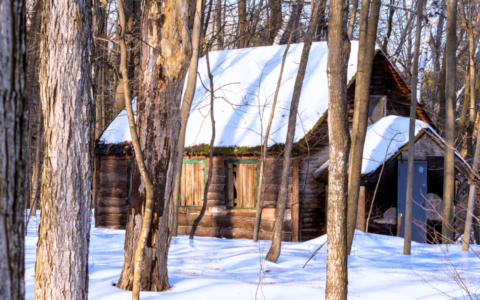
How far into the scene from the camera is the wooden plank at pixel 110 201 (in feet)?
50.4

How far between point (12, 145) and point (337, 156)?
4.44 m

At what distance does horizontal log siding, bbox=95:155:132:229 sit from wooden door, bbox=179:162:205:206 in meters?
2.13

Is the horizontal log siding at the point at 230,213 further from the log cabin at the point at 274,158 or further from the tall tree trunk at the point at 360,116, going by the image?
the tall tree trunk at the point at 360,116

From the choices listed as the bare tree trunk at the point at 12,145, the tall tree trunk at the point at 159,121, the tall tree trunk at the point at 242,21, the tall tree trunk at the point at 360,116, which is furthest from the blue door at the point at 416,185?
the bare tree trunk at the point at 12,145

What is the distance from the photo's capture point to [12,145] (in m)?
1.97

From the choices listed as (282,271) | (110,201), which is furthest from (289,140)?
(110,201)

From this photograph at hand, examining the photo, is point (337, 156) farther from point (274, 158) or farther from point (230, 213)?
point (230, 213)

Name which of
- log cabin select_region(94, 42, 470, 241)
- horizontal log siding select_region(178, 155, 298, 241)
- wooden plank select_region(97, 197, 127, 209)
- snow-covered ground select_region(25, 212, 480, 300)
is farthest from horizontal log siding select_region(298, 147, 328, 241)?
wooden plank select_region(97, 197, 127, 209)

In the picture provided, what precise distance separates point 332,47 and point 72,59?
3240mm

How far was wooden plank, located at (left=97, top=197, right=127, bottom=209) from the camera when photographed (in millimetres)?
15367

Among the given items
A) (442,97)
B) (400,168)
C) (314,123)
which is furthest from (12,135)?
(442,97)

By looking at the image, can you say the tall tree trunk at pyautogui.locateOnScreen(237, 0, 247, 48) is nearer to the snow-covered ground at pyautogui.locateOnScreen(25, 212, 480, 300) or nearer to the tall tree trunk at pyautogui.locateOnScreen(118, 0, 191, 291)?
the snow-covered ground at pyautogui.locateOnScreen(25, 212, 480, 300)

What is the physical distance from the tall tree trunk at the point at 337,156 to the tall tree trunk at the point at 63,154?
2969mm

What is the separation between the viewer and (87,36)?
15.9 ft
